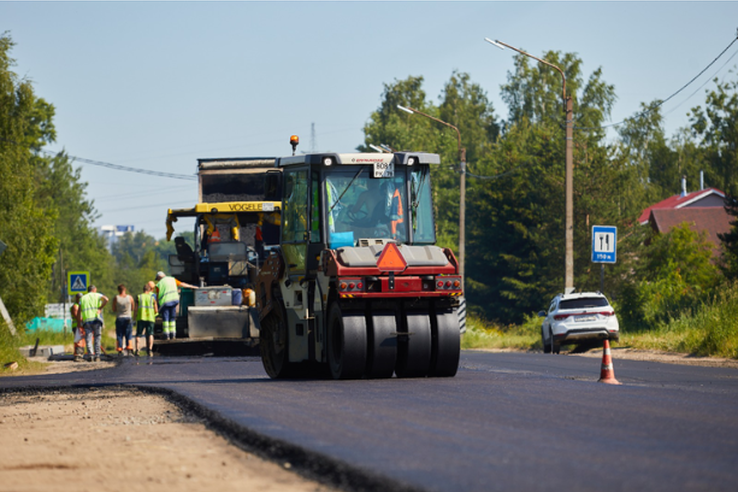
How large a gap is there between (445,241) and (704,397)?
214ft

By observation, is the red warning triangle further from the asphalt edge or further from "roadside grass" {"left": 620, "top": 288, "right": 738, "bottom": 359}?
"roadside grass" {"left": 620, "top": 288, "right": 738, "bottom": 359}

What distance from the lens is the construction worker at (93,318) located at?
2373cm

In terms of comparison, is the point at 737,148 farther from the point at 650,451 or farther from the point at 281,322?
the point at 650,451

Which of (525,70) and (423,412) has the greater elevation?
(525,70)

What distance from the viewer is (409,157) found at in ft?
44.0

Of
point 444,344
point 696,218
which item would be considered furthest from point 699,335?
point 696,218

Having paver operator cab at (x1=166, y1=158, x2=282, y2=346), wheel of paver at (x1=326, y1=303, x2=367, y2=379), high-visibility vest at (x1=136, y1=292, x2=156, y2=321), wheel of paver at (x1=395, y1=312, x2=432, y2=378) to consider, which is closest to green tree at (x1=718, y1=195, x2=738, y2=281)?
paver operator cab at (x1=166, y1=158, x2=282, y2=346)

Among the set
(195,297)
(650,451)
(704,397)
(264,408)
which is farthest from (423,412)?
(195,297)

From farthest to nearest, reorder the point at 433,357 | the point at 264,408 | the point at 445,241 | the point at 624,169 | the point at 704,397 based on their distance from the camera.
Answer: the point at 445,241
the point at 624,169
the point at 433,357
the point at 704,397
the point at 264,408

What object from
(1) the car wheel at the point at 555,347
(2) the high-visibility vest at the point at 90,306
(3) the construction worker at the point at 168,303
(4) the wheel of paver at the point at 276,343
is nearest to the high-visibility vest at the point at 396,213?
(4) the wheel of paver at the point at 276,343

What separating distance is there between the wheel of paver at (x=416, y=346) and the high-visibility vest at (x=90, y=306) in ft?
42.1

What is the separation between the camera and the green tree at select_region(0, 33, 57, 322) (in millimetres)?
37219

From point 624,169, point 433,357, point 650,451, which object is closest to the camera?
point 650,451

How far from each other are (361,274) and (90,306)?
43.4ft
